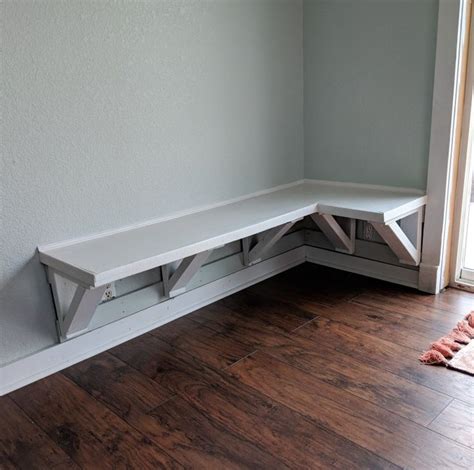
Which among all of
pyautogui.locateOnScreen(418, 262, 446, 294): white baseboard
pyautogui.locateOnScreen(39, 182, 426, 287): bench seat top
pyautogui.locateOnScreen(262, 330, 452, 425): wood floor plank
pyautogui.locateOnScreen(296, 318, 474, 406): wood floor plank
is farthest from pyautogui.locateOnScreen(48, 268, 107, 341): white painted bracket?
pyautogui.locateOnScreen(418, 262, 446, 294): white baseboard

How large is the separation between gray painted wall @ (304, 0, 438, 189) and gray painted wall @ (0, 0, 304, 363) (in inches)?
10.9

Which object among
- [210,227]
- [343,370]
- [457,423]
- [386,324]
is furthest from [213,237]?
[457,423]

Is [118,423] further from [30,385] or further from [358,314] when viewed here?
[358,314]

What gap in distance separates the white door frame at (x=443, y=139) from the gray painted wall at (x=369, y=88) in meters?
0.07

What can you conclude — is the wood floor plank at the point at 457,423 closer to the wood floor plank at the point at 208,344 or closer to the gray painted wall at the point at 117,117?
the wood floor plank at the point at 208,344

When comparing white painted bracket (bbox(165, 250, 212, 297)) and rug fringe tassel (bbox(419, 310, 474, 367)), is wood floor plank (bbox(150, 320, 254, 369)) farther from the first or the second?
rug fringe tassel (bbox(419, 310, 474, 367))

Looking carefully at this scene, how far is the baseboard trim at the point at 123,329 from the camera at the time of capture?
6.59ft

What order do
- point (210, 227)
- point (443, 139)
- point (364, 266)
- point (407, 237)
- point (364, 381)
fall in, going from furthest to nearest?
point (364, 266) < point (407, 237) < point (443, 139) < point (210, 227) < point (364, 381)

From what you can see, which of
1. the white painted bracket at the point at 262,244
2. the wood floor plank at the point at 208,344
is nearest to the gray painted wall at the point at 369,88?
the white painted bracket at the point at 262,244

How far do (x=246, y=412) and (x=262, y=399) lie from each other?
0.10 m

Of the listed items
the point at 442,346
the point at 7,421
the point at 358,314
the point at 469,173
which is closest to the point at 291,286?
the point at 358,314

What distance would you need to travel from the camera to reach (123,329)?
2330 mm

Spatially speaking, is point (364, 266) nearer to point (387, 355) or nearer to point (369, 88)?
point (387, 355)

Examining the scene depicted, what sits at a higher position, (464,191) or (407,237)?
(464,191)
